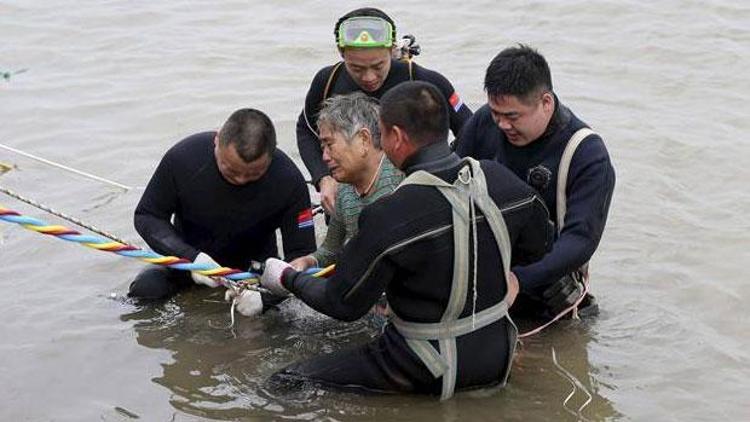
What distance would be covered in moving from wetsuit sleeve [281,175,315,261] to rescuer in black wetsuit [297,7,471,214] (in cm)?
11

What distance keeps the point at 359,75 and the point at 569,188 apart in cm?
139

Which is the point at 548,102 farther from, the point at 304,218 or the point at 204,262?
the point at 204,262

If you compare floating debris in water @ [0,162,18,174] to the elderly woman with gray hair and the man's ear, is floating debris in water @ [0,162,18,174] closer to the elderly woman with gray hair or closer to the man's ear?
the elderly woman with gray hair

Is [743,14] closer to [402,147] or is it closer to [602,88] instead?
[602,88]

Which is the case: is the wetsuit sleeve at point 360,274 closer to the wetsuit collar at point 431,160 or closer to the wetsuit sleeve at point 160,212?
the wetsuit collar at point 431,160

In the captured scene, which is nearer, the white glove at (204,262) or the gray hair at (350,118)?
the gray hair at (350,118)

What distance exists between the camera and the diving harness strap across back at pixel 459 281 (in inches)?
169

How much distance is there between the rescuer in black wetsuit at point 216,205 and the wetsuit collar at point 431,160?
4.00 feet

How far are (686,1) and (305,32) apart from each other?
4156 millimetres

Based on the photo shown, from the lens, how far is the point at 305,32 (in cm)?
1221

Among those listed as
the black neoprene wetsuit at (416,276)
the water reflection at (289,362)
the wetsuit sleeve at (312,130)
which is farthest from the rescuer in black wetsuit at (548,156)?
the wetsuit sleeve at (312,130)

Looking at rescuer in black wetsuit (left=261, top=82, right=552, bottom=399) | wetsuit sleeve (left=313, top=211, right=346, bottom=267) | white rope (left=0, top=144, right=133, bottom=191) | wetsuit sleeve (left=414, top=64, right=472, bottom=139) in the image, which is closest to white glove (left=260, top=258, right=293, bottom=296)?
rescuer in black wetsuit (left=261, top=82, right=552, bottom=399)

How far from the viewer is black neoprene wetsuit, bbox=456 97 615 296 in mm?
4891

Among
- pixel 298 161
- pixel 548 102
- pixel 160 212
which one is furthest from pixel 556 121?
pixel 298 161
